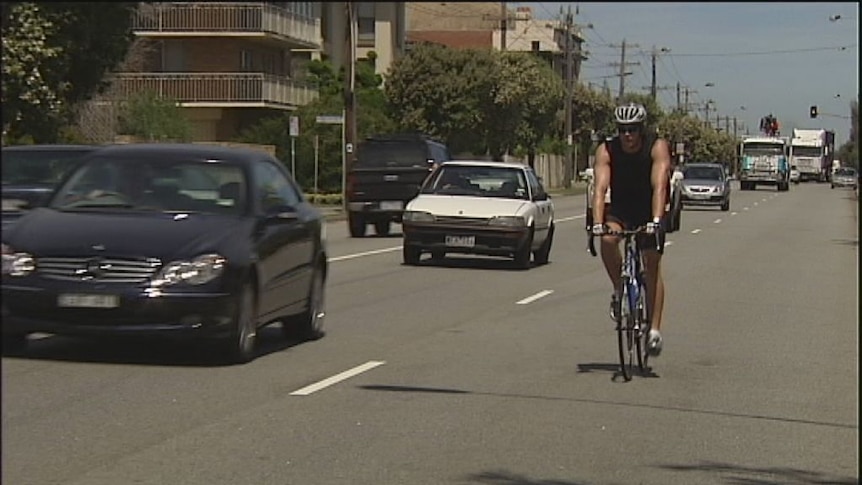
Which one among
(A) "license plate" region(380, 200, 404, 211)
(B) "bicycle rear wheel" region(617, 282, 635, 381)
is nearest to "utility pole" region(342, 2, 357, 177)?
(A) "license plate" region(380, 200, 404, 211)

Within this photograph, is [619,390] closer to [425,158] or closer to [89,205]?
[89,205]

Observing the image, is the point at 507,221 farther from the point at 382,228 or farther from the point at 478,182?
the point at 382,228

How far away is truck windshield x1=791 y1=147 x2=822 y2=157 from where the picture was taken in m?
64.6

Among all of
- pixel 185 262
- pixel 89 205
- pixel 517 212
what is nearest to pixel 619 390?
pixel 185 262

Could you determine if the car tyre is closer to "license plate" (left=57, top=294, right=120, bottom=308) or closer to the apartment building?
"license plate" (left=57, top=294, right=120, bottom=308)

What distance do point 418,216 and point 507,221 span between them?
126 centimetres

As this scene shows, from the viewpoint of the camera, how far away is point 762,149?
65750 mm

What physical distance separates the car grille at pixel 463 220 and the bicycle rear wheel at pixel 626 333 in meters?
10.4

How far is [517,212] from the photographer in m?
22.3

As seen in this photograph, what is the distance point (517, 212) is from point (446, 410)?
12.5 meters

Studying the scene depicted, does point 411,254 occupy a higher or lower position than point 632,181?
lower

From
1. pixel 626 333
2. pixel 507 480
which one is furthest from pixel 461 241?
pixel 507 480

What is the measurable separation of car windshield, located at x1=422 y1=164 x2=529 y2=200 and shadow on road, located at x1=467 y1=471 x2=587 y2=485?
49.5 feet

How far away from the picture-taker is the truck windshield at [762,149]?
63.1 m
